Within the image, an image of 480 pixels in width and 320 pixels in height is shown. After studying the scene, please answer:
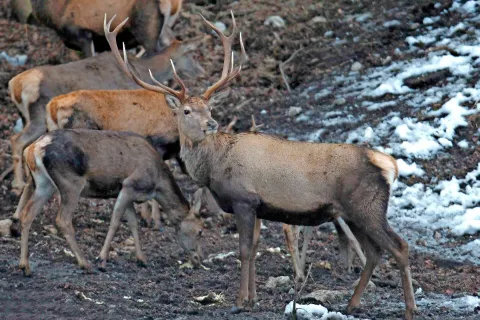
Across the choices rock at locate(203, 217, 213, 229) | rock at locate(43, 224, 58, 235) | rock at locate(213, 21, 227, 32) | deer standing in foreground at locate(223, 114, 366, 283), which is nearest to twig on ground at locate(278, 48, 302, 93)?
rock at locate(213, 21, 227, 32)

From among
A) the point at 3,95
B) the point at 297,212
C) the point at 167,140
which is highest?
the point at 297,212

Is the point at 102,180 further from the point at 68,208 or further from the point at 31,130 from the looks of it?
the point at 31,130

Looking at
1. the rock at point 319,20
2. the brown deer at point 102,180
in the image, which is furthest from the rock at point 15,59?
the brown deer at point 102,180

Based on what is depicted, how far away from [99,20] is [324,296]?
652 cm

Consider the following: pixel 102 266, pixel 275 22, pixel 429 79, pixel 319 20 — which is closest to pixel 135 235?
pixel 102 266

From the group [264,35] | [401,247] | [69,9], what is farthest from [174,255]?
[264,35]

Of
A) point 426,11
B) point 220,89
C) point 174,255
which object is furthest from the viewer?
point 426,11

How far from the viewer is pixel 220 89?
1066 centimetres

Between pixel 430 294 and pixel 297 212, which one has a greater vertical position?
pixel 297 212

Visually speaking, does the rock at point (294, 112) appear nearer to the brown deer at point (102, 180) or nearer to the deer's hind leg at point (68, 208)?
the brown deer at point (102, 180)

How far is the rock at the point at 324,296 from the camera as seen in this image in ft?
30.8

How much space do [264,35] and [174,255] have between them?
6.28 m

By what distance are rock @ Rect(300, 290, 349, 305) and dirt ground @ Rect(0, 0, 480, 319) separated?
0.20 ft

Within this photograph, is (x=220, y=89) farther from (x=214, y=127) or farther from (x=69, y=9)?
(x=69, y=9)
